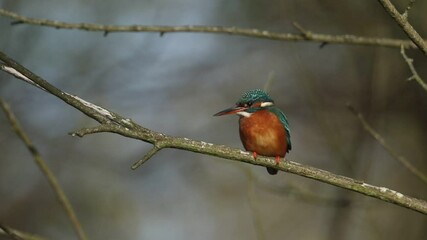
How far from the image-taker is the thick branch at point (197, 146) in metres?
2.38

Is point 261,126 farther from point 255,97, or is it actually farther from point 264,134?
point 255,97

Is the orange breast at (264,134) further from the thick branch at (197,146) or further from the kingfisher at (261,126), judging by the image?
the thick branch at (197,146)

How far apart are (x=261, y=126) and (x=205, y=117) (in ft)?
16.1

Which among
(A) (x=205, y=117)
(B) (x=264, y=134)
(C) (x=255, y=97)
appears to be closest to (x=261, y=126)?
(B) (x=264, y=134)

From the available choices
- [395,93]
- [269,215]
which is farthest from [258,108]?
[269,215]

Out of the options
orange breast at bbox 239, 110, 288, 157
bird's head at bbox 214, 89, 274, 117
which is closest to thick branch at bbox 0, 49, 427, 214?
orange breast at bbox 239, 110, 288, 157

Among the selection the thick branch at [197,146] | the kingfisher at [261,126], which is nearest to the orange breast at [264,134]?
the kingfisher at [261,126]

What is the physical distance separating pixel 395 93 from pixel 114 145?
3929mm

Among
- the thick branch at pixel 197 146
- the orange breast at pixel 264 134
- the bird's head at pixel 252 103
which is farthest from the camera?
the bird's head at pixel 252 103

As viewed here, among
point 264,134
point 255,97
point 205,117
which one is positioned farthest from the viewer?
point 205,117

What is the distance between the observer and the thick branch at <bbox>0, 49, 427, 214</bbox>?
238 centimetres

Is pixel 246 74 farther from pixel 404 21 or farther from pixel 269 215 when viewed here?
pixel 404 21

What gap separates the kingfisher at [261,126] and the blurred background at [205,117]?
73.4 inches

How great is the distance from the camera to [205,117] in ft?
28.1
